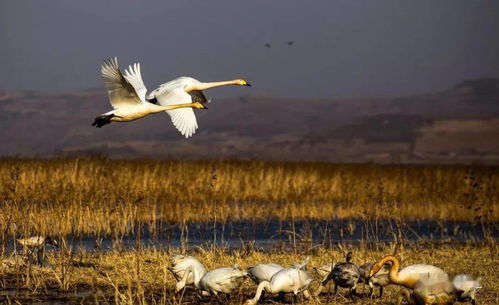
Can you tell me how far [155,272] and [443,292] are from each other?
4.12 meters

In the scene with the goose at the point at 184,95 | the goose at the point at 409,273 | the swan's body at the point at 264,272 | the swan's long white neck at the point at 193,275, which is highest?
the goose at the point at 184,95

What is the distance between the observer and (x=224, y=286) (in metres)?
8.93

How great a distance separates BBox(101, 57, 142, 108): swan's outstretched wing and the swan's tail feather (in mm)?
238

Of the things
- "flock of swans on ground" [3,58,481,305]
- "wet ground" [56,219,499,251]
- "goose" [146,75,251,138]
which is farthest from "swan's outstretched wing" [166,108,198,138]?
"flock of swans on ground" [3,58,481,305]

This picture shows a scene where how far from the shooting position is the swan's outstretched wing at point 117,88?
1270 centimetres

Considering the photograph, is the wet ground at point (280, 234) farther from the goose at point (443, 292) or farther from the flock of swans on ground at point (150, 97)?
the goose at point (443, 292)

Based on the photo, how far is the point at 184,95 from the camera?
15.0 meters

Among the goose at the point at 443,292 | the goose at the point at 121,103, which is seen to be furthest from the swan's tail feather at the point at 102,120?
the goose at the point at 443,292

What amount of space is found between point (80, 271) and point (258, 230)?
7852 mm

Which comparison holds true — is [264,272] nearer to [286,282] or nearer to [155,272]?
[286,282]

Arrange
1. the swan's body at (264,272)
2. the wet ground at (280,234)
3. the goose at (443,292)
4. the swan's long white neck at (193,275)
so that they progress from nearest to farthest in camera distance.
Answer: the goose at (443,292)
the swan's body at (264,272)
the swan's long white neck at (193,275)
the wet ground at (280,234)

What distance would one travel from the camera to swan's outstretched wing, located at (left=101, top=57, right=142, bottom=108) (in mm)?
12703

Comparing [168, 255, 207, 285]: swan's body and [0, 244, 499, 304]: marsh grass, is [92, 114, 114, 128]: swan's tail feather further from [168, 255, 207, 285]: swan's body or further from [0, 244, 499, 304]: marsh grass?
[168, 255, 207, 285]: swan's body

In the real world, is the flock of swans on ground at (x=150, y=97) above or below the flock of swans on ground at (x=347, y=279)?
above
